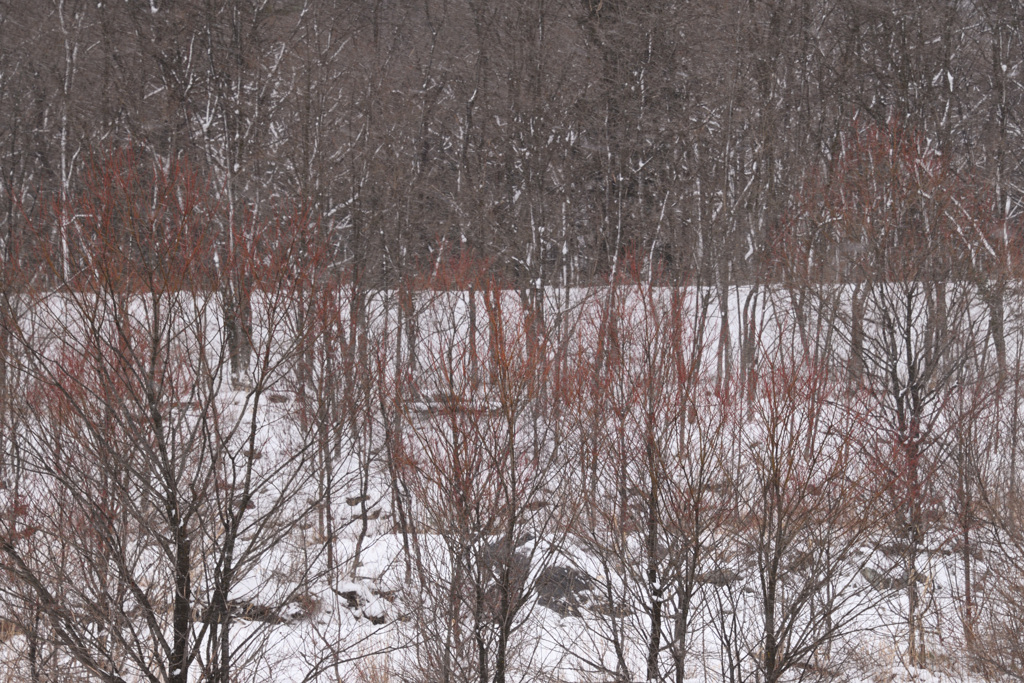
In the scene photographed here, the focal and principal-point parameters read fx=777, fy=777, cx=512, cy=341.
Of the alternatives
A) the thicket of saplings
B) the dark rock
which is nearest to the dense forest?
the thicket of saplings

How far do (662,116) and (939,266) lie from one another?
31.5 feet

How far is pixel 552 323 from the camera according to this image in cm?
1384

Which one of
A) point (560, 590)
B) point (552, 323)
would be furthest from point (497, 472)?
point (552, 323)

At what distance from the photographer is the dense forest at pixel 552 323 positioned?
8875 mm

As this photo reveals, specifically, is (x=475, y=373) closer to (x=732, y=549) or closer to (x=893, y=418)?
(x=732, y=549)

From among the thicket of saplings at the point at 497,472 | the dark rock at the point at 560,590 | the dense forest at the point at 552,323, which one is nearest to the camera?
the thicket of saplings at the point at 497,472

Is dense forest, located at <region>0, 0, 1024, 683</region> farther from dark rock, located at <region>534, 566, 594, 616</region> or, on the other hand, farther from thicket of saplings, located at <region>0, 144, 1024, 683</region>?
dark rock, located at <region>534, 566, 594, 616</region>

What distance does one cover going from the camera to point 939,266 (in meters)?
12.6

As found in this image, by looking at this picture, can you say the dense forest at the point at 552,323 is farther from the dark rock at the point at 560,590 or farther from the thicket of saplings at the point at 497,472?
the dark rock at the point at 560,590

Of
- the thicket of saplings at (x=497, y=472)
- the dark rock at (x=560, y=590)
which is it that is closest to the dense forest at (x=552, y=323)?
the thicket of saplings at (x=497, y=472)

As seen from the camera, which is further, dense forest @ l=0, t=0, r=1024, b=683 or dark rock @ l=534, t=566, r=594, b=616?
dark rock @ l=534, t=566, r=594, b=616

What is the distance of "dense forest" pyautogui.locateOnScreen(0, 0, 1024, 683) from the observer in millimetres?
8875

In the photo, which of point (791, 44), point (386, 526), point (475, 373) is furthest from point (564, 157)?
point (475, 373)

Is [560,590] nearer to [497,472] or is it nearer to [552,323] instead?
[552,323]
